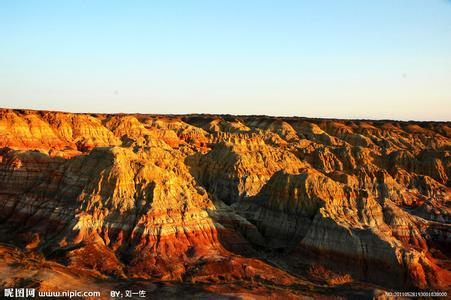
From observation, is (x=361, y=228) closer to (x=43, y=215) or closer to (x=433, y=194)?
(x=43, y=215)

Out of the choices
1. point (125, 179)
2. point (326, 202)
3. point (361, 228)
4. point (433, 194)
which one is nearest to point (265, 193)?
point (326, 202)

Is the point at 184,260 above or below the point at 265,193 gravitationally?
below

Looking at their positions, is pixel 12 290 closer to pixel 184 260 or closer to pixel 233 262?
pixel 184 260

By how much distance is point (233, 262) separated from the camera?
3516 centimetres

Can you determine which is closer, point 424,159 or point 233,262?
point 233,262

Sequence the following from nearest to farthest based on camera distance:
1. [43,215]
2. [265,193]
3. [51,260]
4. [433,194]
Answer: [51,260] → [43,215] → [265,193] → [433,194]

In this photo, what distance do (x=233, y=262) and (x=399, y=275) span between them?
39.6 ft

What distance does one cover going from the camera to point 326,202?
41.0 meters

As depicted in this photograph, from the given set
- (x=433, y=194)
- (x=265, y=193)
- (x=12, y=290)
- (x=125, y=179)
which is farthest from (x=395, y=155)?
(x=12, y=290)

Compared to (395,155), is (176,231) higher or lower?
lower

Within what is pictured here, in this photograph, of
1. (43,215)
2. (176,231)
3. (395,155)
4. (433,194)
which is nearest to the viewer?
(176,231)

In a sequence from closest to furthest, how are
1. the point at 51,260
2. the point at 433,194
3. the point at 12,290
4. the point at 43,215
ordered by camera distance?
the point at 12,290
the point at 51,260
the point at 43,215
the point at 433,194

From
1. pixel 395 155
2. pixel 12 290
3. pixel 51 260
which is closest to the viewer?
pixel 12 290

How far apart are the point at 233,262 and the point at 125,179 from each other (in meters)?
11.7
